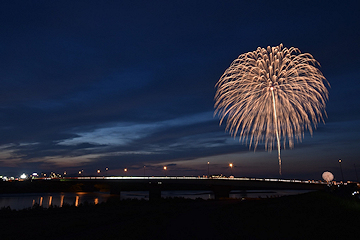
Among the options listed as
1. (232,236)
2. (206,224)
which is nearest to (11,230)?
(206,224)

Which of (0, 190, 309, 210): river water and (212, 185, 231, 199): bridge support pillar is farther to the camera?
(212, 185, 231, 199): bridge support pillar

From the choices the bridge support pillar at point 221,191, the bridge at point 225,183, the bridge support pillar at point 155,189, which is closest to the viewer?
the bridge at point 225,183

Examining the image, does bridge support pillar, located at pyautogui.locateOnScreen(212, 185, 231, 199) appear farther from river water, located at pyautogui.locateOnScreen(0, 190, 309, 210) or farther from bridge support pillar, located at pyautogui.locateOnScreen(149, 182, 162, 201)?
bridge support pillar, located at pyautogui.locateOnScreen(149, 182, 162, 201)

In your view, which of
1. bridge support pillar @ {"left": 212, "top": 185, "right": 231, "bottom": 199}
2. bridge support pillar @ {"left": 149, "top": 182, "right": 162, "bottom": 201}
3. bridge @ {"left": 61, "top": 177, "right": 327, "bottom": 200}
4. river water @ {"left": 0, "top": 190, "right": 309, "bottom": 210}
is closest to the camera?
river water @ {"left": 0, "top": 190, "right": 309, "bottom": 210}

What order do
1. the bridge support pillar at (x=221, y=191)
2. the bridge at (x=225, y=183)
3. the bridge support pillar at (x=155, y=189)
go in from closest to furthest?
the bridge at (x=225, y=183), the bridge support pillar at (x=155, y=189), the bridge support pillar at (x=221, y=191)

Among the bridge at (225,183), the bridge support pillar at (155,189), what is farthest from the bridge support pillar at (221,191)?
the bridge support pillar at (155,189)

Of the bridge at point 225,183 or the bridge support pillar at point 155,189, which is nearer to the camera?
the bridge at point 225,183

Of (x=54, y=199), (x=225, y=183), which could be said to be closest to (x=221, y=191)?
(x=225, y=183)

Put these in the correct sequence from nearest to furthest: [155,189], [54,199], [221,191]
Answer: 1. [54,199]
2. [221,191]
3. [155,189]

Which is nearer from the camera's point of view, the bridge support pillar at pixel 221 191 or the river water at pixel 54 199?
the river water at pixel 54 199

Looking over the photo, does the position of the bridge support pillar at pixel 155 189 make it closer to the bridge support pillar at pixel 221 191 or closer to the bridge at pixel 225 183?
the bridge at pixel 225 183

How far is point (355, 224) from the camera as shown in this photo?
1747 centimetres

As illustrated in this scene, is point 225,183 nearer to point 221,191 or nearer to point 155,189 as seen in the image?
point 221,191

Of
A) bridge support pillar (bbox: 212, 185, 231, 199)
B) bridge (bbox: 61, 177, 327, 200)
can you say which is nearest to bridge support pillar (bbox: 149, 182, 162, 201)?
bridge (bbox: 61, 177, 327, 200)
